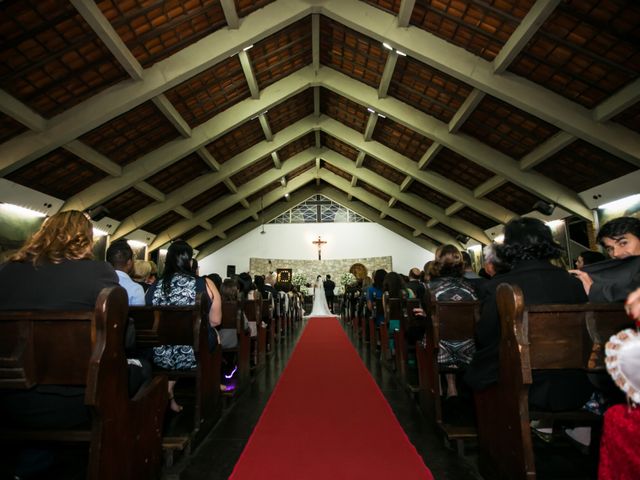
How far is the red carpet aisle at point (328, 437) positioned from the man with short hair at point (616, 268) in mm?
1178

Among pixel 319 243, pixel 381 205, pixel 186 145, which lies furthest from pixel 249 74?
pixel 319 243

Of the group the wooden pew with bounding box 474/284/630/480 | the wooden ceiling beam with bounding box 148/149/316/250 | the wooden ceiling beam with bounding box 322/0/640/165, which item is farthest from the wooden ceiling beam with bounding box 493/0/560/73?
the wooden ceiling beam with bounding box 148/149/316/250

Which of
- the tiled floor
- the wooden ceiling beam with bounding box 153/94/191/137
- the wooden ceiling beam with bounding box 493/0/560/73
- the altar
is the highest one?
the wooden ceiling beam with bounding box 153/94/191/137

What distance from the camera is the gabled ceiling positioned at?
4.57 m

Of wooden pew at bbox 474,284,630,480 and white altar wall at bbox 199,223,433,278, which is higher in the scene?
white altar wall at bbox 199,223,433,278

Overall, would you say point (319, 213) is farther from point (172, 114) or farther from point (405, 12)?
point (405, 12)

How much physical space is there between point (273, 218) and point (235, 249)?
82.7 inches

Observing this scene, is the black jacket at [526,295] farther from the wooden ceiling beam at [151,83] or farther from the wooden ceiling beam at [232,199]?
the wooden ceiling beam at [232,199]

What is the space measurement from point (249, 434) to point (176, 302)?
0.93 meters

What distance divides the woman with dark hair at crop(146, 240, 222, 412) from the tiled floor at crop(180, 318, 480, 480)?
488 millimetres

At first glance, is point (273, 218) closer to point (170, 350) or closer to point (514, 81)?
point (514, 81)

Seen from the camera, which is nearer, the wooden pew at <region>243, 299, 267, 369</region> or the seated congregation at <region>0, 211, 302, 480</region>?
the seated congregation at <region>0, 211, 302, 480</region>

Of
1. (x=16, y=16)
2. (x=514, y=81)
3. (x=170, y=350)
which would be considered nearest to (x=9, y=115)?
(x=16, y=16)

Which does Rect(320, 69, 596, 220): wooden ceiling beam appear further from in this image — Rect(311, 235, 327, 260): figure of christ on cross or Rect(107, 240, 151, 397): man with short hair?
Rect(311, 235, 327, 260): figure of christ on cross
